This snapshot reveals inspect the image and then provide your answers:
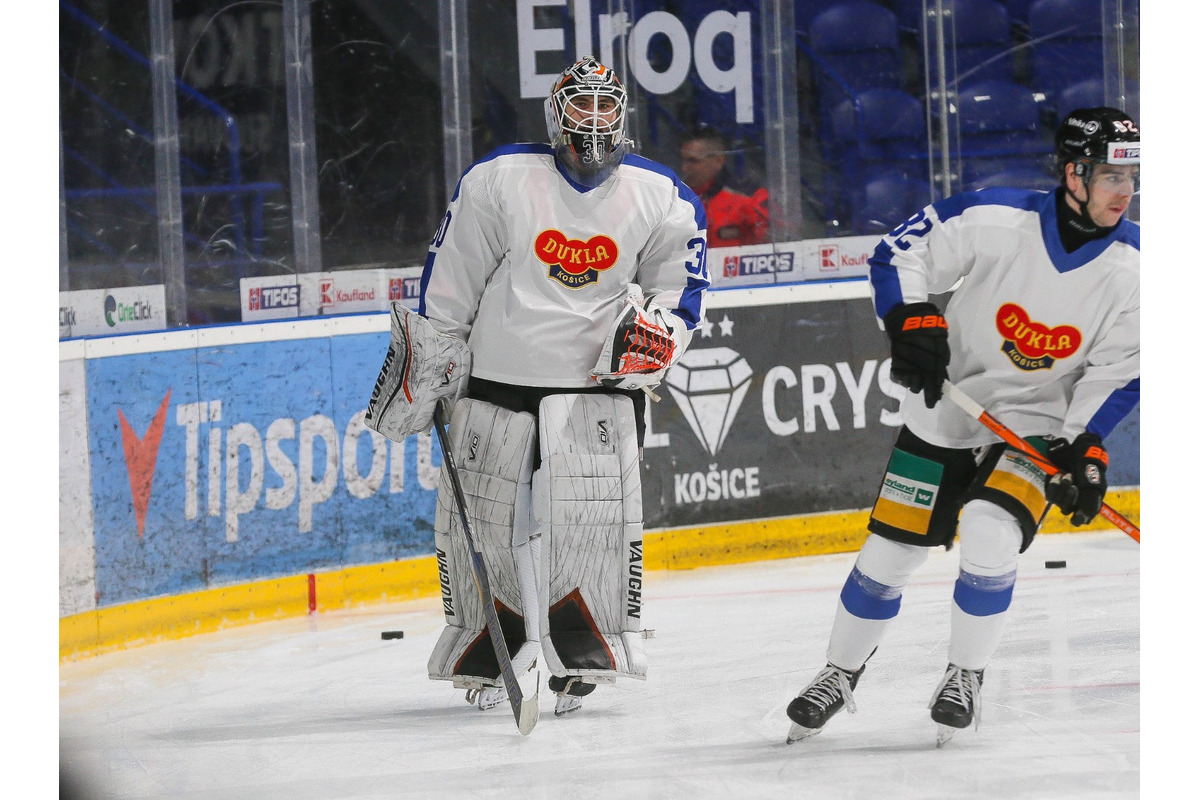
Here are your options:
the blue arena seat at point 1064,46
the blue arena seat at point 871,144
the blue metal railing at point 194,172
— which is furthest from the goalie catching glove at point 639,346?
the blue arena seat at point 1064,46

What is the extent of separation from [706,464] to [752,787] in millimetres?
2083

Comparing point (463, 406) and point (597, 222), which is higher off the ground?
point (597, 222)

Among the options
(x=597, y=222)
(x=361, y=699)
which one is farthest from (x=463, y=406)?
(x=361, y=699)

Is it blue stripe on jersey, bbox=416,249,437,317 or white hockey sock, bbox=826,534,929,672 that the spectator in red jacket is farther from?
white hockey sock, bbox=826,534,929,672

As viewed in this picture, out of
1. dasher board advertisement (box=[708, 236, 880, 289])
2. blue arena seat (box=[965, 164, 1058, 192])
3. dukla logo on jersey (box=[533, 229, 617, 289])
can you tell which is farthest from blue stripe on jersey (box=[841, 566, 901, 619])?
blue arena seat (box=[965, 164, 1058, 192])

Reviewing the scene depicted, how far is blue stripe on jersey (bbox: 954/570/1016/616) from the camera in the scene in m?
2.53

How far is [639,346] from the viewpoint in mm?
2750

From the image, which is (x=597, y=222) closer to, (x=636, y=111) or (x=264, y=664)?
(x=264, y=664)

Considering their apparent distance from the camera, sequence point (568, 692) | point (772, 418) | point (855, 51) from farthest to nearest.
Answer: point (855, 51), point (772, 418), point (568, 692)

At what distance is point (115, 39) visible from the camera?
4.10 metres

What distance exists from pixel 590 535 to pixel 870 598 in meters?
0.54

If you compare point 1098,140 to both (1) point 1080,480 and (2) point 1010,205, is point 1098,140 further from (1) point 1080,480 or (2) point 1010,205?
(1) point 1080,480

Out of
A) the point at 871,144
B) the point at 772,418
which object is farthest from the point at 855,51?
the point at 772,418

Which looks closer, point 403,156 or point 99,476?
point 99,476
